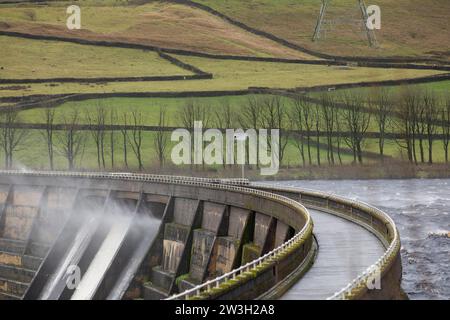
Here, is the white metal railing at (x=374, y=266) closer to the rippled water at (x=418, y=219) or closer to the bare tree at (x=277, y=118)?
the rippled water at (x=418, y=219)

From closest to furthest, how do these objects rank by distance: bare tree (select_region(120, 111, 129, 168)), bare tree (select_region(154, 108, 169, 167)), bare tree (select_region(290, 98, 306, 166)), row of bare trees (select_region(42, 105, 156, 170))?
1. bare tree (select_region(154, 108, 169, 167))
2. bare tree (select_region(120, 111, 129, 168))
3. row of bare trees (select_region(42, 105, 156, 170))
4. bare tree (select_region(290, 98, 306, 166))

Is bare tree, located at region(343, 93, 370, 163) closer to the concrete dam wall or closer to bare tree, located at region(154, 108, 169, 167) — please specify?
bare tree, located at region(154, 108, 169, 167)

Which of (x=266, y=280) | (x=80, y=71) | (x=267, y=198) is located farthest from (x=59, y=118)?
(x=266, y=280)

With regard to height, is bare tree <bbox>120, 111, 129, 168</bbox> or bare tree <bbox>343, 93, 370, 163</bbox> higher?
bare tree <bbox>343, 93, 370, 163</bbox>

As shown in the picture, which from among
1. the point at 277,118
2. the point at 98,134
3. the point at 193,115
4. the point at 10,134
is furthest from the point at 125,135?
the point at 277,118

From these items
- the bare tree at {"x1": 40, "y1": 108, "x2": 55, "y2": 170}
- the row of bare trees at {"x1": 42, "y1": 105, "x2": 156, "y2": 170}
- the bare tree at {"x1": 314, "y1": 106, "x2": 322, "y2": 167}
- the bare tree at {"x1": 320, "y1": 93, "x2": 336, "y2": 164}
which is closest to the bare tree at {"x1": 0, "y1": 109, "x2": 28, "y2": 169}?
the bare tree at {"x1": 40, "y1": 108, "x2": 55, "y2": 170}

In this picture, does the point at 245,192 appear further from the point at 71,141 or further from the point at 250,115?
the point at 250,115

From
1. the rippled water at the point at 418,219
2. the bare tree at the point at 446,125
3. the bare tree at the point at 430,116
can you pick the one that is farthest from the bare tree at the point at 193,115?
the bare tree at the point at 446,125
